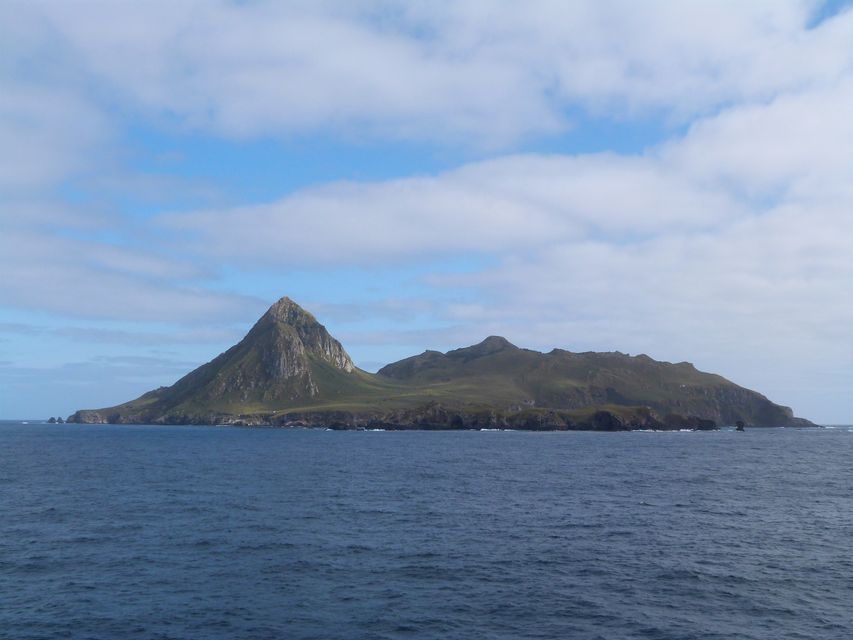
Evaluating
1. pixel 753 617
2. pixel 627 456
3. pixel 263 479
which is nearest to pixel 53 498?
pixel 263 479

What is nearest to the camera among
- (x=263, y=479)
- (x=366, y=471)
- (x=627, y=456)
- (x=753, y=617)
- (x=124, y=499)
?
(x=753, y=617)

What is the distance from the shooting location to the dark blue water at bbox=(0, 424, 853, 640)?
3994 centimetres

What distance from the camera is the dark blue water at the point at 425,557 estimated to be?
39938 mm

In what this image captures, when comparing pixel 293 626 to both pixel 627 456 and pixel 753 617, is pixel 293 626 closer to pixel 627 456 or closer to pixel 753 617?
pixel 753 617

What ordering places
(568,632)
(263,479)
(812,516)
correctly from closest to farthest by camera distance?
(568,632), (812,516), (263,479)

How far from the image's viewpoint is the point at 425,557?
54.2 metres

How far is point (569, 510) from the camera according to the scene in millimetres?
76625

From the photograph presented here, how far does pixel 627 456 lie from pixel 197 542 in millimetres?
117062

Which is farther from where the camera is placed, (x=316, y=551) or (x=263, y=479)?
(x=263, y=479)

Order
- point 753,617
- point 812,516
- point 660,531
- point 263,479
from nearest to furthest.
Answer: point 753,617, point 660,531, point 812,516, point 263,479

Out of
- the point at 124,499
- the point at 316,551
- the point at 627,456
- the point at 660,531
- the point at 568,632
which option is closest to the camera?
the point at 568,632

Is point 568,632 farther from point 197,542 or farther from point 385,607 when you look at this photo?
point 197,542

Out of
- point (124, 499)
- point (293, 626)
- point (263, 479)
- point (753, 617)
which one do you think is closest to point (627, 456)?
point (263, 479)

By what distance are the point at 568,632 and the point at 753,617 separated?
11.8 metres
